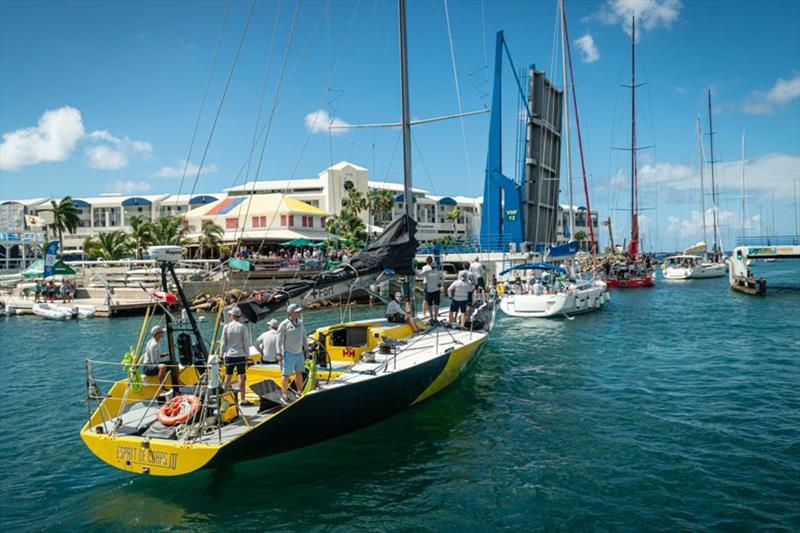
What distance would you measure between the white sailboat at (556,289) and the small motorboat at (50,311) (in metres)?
27.5

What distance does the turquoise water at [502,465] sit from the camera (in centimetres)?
839

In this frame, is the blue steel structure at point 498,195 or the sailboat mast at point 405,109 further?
the blue steel structure at point 498,195

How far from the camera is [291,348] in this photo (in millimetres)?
9969

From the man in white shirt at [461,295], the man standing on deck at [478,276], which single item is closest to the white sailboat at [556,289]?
the man standing on deck at [478,276]

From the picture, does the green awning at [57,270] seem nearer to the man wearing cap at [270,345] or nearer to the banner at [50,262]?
the banner at [50,262]

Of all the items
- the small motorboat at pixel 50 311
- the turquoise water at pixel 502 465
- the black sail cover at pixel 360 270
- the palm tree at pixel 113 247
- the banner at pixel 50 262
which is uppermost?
the palm tree at pixel 113 247

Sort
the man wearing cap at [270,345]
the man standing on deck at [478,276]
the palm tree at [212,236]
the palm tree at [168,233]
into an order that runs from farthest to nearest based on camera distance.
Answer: the palm tree at [168,233] → the palm tree at [212,236] → the man standing on deck at [478,276] → the man wearing cap at [270,345]

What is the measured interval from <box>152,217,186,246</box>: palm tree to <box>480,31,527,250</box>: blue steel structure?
28468mm

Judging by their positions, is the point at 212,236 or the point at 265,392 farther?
the point at 212,236

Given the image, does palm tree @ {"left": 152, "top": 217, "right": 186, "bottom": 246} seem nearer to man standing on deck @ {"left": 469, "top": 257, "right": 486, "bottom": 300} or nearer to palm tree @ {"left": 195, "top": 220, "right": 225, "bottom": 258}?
palm tree @ {"left": 195, "top": 220, "right": 225, "bottom": 258}

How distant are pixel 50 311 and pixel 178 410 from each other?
33.9 meters

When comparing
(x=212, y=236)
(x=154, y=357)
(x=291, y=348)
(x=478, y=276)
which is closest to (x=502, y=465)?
(x=291, y=348)

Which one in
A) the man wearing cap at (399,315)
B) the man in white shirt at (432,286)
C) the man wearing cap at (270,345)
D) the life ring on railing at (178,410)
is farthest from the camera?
the man in white shirt at (432,286)

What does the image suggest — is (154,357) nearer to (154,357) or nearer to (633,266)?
(154,357)
